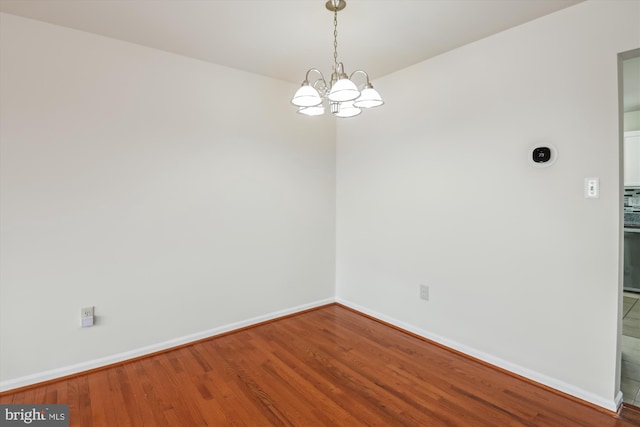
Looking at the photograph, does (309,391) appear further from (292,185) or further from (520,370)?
(292,185)

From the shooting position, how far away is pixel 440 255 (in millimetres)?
2918

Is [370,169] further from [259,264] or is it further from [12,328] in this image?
[12,328]

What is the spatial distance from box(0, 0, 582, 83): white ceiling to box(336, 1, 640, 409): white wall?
0.26m

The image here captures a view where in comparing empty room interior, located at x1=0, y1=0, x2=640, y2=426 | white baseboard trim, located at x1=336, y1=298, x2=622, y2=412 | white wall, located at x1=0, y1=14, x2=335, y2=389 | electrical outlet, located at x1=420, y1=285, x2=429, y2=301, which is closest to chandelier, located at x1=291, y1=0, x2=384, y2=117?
empty room interior, located at x1=0, y1=0, x2=640, y2=426

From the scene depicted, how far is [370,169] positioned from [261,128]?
1.18 metres

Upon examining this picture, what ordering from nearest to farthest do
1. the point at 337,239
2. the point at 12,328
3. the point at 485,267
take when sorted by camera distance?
the point at 12,328
the point at 485,267
the point at 337,239

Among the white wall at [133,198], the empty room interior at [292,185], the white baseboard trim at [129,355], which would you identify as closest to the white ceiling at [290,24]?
the empty room interior at [292,185]

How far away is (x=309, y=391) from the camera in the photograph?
89.0 inches

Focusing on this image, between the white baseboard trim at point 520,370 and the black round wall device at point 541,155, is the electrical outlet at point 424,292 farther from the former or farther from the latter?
the black round wall device at point 541,155

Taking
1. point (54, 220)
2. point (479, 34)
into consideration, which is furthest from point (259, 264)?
point (479, 34)

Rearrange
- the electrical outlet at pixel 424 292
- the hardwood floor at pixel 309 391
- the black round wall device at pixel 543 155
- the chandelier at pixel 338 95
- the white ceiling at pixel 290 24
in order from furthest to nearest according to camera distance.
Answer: the electrical outlet at pixel 424 292, the black round wall device at pixel 543 155, the white ceiling at pixel 290 24, the hardwood floor at pixel 309 391, the chandelier at pixel 338 95

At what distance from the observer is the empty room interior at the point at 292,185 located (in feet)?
6.89

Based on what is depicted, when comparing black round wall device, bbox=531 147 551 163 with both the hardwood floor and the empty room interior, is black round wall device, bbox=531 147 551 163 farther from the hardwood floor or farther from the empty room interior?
the hardwood floor

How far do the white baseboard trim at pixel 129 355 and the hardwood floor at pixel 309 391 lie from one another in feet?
0.21
